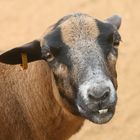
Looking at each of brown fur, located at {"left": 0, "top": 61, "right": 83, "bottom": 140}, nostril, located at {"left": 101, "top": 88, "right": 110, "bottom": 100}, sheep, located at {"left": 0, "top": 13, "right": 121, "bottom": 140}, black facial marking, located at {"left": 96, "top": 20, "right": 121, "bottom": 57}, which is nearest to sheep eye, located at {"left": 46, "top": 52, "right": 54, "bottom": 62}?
sheep, located at {"left": 0, "top": 13, "right": 121, "bottom": 140}

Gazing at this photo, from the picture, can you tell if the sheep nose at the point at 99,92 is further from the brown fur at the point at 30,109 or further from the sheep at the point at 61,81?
the brown fur at the point at 30,109

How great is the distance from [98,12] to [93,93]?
23.4 ft

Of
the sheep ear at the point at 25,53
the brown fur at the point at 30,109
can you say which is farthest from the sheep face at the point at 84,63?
the brown fur at the point at 30,109

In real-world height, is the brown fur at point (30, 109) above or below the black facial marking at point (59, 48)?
below

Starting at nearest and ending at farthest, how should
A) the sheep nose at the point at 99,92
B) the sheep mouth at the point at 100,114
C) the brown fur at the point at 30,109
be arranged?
the sheep nose at the point at 99,92 → the sheep mouth at the point at 100,114 → the brown fur at the point at 30,109

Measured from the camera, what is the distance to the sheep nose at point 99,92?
541 cm

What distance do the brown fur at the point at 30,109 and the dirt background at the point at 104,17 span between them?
130 inches

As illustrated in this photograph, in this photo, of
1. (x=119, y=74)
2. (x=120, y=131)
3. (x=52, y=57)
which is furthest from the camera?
(x=119, y=74)

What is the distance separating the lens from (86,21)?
605 cm

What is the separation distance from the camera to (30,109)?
657cm

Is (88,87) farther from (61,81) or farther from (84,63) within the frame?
(61,81)

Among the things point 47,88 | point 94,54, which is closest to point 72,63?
point 94,54

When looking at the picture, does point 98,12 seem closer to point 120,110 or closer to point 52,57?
point 120,110

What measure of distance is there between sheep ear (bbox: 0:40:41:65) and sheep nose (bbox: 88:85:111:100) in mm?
1043
